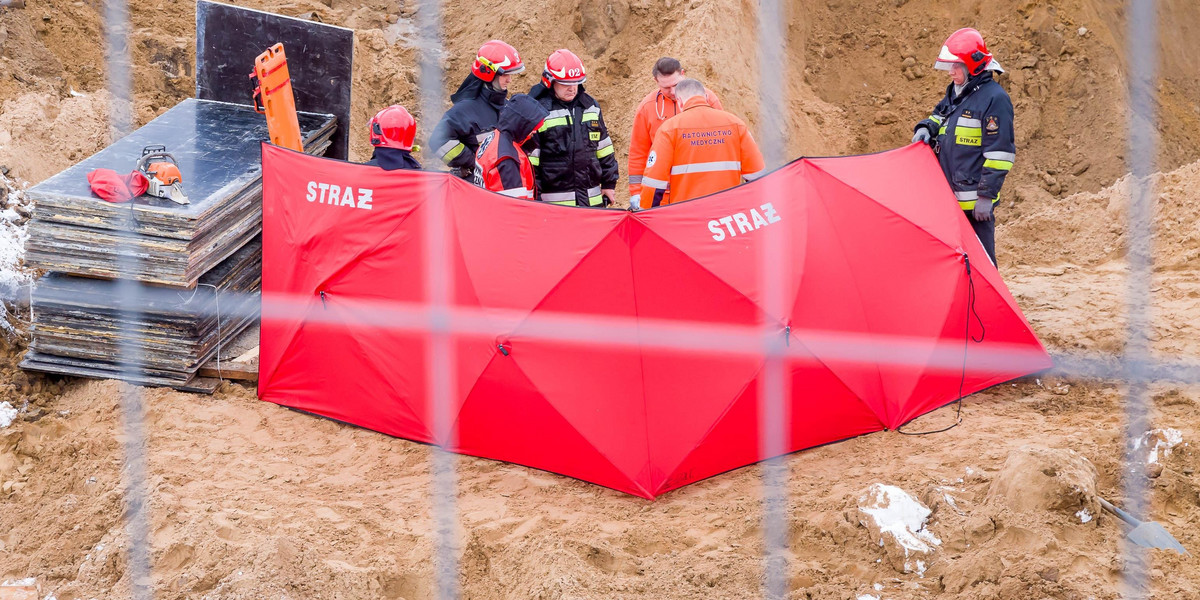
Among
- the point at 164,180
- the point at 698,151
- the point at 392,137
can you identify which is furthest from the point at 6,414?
the point at 698,151

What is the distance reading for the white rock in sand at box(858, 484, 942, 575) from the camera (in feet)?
15.4

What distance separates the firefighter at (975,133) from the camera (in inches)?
273

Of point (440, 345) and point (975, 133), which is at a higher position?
point (975, 133)

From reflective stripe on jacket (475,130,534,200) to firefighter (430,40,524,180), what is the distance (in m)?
0.33

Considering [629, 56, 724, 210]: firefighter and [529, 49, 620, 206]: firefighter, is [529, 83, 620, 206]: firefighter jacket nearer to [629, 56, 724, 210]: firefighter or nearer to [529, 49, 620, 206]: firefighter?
[529, 49, 620, 206]: firefighter

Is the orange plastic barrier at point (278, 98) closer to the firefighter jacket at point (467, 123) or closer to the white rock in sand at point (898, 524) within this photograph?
the firefighter jacket at point (467, 123)

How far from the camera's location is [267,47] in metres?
8.62

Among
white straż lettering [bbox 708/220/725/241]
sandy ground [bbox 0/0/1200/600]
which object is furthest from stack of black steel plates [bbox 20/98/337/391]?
white straż lettering [bbox 708/220/725/241]

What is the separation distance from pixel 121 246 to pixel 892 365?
4.82m

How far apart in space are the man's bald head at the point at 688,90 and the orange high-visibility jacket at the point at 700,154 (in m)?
0.04

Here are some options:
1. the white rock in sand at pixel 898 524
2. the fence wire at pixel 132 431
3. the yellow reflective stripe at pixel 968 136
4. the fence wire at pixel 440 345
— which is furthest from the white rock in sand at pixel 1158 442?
the fence wire at pixel 132 431

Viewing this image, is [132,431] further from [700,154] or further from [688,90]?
[688,90]

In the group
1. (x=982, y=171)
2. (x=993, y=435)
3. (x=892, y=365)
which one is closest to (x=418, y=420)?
(x=892, y=365)

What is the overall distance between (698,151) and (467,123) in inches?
69.4
